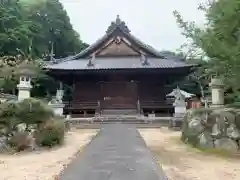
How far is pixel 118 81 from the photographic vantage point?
1082 inches

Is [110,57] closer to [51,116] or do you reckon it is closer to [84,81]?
[84,81]

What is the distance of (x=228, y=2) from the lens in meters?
9.39

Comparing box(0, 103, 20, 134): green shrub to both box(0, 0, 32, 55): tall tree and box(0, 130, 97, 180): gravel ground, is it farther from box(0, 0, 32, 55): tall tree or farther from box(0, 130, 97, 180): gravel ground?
box(0, 0, 32, 55): tall tree

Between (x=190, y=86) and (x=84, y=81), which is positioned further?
(x=190, y=86)

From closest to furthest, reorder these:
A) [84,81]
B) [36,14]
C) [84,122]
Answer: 1. [84,122]
2. [84,81]
3. [36,14]

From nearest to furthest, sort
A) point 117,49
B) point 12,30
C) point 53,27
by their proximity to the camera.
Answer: point 117,49 < point 12,30 < point 53,27

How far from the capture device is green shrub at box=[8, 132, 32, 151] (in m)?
10.3

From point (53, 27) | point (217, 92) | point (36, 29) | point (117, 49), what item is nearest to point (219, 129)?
point (217, 92)

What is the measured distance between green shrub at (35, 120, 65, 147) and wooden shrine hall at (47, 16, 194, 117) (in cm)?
1420

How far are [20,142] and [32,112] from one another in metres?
1.38

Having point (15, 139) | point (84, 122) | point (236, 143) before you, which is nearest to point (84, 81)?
point (84, 122)

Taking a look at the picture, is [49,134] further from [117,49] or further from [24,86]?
[117,49]

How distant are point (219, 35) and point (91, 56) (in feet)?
65.5

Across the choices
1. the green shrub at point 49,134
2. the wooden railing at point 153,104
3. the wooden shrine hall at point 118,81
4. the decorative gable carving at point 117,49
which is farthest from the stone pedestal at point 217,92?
the decorative gable carving at point 117,49
